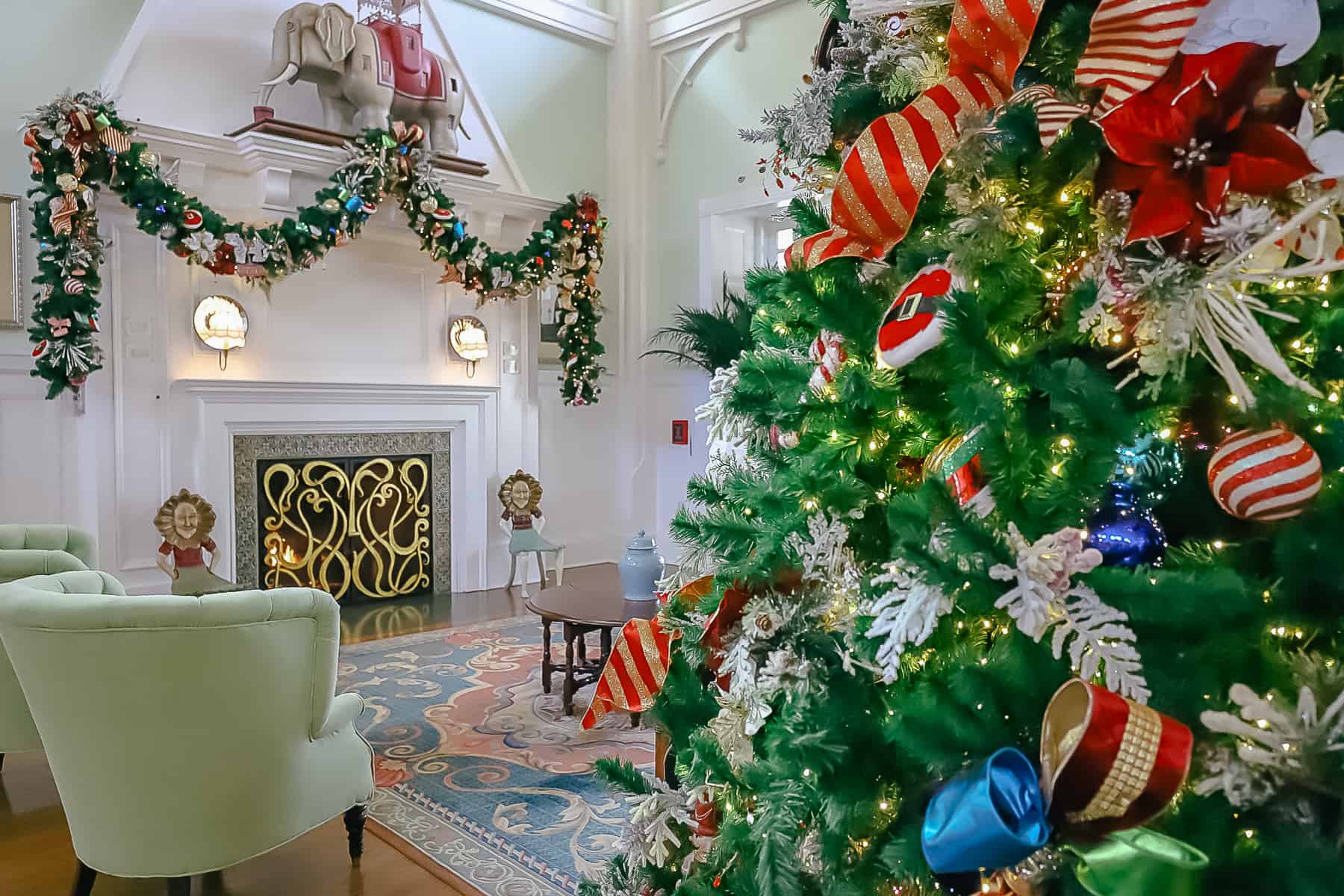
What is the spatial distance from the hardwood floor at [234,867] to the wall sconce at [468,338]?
349 centimetres

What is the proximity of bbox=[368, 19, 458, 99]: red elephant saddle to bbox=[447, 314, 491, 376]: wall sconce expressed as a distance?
1416mm

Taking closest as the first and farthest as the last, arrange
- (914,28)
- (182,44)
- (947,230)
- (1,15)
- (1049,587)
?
(1049,587) < (947,230) < (914,28) < (1,15) < (182,44)

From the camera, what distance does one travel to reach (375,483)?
5.73m

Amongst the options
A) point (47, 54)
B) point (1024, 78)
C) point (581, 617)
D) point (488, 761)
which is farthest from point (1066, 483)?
point (47, 54)

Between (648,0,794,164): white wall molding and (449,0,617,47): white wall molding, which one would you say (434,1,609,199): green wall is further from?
(648,0,794,164): white wall molding

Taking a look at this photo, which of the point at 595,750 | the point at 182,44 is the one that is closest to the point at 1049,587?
the point at 595,750

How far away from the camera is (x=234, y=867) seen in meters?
2.47

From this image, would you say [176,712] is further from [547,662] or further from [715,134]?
[715,134]

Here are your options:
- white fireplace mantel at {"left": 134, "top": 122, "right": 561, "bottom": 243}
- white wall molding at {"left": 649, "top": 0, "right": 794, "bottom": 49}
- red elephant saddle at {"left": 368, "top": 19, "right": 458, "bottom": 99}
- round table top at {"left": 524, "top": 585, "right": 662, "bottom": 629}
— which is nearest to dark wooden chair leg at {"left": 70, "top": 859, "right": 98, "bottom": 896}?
round table top at {"left": 524, "top": 585, "right": 662, "bottom": 629}

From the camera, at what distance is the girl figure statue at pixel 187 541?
4.54m

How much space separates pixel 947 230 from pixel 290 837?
2.07m

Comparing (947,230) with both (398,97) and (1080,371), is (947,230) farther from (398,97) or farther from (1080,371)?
(398,97)

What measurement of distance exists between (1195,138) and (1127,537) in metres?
0.37

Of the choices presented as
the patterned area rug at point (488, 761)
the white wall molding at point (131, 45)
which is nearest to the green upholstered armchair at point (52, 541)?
the patterned area rug at point (488, 761)
